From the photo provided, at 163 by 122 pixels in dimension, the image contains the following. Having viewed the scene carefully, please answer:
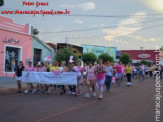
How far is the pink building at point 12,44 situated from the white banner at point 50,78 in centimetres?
902

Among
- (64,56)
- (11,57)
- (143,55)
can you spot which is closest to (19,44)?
(11,57)

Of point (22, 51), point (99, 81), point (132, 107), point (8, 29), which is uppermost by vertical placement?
point (8, 29)

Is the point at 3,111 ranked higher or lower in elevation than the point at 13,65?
lower

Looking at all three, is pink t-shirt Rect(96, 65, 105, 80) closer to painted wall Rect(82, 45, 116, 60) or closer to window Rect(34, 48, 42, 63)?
window Rect(34, 48, 42, 63)

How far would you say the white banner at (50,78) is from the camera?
485 inches

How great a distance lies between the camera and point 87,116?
7.28 m

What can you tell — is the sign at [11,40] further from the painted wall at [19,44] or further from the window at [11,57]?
the window at [11,57]

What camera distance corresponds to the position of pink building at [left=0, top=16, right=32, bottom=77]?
21.4 metres

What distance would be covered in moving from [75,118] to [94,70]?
15.1 ft

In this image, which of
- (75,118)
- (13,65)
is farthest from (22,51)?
(75,118)

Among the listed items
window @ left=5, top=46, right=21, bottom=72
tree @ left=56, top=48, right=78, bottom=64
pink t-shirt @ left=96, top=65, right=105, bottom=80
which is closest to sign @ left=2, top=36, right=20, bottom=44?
window @ left=5, top=46, right=21, bottom=72

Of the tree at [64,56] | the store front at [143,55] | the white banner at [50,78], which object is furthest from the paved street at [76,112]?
the store front at [143,55]

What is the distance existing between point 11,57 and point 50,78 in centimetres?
1156

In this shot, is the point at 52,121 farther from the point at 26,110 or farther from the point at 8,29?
the point at 8,29
